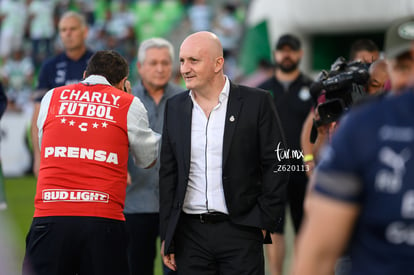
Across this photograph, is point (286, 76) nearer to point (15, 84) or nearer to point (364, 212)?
point (364, 212)

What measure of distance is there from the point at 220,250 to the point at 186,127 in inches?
30.2

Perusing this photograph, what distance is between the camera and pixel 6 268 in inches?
317

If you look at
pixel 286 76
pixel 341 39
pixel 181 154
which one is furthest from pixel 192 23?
pixel 181 154

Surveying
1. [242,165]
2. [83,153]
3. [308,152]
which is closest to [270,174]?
[242,165]

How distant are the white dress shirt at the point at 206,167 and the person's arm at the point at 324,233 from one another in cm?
224

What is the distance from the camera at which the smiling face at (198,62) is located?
4.76 m

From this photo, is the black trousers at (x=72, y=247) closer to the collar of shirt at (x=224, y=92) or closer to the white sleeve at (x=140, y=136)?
the white sleeve at (x=140, y=136)

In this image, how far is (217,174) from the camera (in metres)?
4.66

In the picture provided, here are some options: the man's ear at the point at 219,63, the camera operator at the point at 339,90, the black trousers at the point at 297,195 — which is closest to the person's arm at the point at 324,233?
the camera operator at the point at 339,90

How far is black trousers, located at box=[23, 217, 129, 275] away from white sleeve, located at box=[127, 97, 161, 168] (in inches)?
18.2

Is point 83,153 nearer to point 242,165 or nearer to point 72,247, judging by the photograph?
point 72,247

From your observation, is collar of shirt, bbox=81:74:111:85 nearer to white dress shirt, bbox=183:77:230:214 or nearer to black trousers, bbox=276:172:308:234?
white dress shirt, bbox=183:77:230:214

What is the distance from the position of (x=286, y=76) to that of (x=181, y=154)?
11.6 feet

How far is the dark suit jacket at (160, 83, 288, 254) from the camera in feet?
15.2
